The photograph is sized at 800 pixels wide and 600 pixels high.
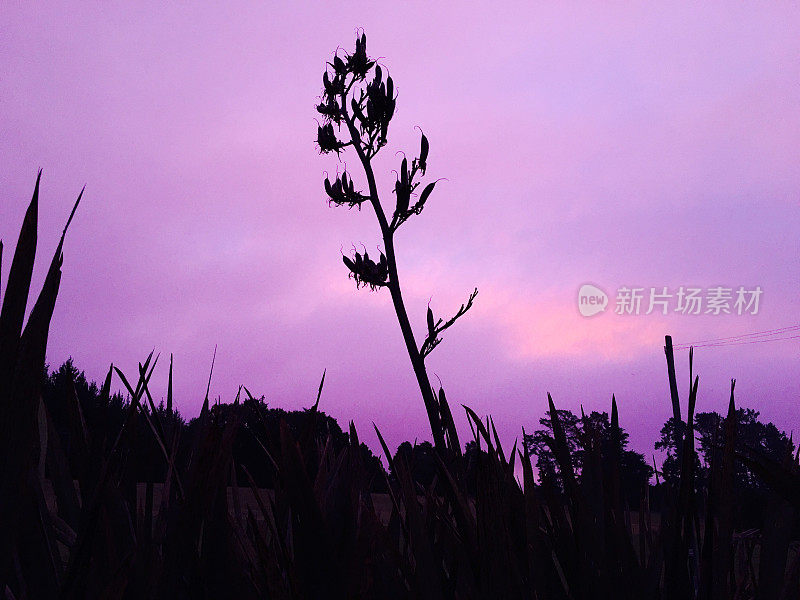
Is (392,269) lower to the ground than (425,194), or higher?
lower

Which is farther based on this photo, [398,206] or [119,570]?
[398,206]

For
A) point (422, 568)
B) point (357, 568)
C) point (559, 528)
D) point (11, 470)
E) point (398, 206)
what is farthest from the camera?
point (398, 206)

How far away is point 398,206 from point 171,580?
27.7 feet

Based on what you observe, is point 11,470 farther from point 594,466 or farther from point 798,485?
Answer: point 594,466

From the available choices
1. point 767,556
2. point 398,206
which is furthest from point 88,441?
point 398,206

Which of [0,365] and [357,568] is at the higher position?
[0,365]

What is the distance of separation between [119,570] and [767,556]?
0.57 meters

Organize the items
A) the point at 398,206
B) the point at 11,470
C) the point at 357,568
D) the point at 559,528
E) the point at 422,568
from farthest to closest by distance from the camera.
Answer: the point at 398,206, the point at 559,528, the point at 422,568, the point at 357,568, the point at 11,470

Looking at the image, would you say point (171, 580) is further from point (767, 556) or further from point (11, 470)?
point (767, 556)

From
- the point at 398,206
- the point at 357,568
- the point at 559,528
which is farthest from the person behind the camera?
the point at 398,206

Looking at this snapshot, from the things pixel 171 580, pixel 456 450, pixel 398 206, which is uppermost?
pixel 398 206

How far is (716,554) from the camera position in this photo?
1.96 ft

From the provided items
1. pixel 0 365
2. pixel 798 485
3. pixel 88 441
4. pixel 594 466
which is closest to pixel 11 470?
pixel 0 365

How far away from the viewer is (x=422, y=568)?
0.58 meters
